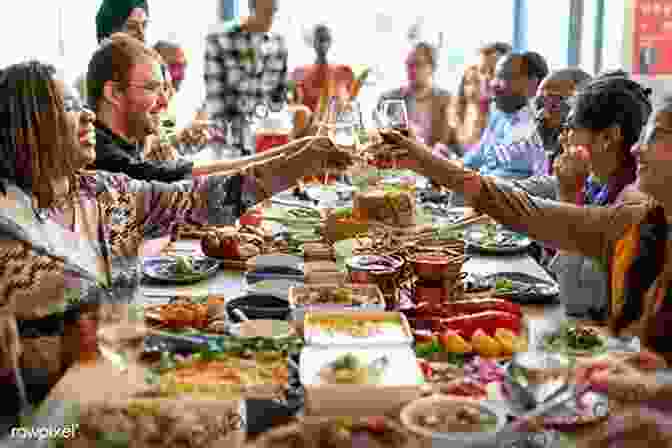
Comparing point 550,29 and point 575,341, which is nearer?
point 575,341

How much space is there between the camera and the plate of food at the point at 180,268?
8.82ft

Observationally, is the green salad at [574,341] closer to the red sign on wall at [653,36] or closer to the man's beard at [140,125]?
the man's beard at [140,125]

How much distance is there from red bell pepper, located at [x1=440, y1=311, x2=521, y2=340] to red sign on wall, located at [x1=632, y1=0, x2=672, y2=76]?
4460mm

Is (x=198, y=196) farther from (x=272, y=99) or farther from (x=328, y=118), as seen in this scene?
(x=272, y=99)

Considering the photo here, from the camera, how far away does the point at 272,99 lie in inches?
254

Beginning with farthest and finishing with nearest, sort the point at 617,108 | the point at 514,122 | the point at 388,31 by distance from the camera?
the point at 388,31 < the point at 514,122 < the point at 617,108

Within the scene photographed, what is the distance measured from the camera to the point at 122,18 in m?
4.50

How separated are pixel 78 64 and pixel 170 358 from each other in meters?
5.52

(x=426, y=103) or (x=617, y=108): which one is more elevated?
(x=617, y=108)

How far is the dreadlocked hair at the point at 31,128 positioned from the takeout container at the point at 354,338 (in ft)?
2.58

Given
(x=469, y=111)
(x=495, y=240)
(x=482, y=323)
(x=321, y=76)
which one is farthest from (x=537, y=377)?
(x=321, y=76)

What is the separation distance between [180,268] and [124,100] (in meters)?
0.68

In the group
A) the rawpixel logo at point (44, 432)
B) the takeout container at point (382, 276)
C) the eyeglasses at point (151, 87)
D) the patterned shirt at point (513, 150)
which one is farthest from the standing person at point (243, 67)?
the rawpixel logo at point (44, 432)

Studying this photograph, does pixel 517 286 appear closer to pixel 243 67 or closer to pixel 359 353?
pixel 359 353
